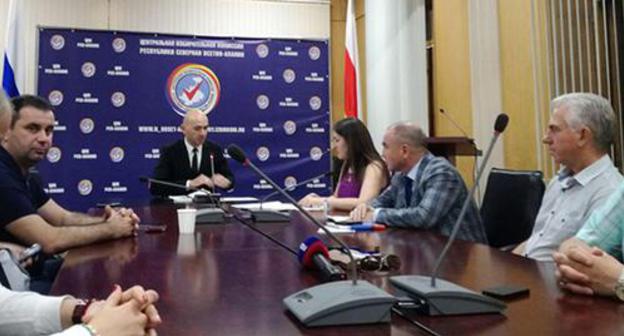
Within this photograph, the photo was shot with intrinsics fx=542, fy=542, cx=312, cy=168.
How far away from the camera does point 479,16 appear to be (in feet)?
13.7

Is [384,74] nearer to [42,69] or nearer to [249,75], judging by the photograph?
[249,75]

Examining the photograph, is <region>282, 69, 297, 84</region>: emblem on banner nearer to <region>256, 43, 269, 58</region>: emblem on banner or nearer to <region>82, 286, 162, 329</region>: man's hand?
<region>256, 43, 269, 58</region>: emblem on banner

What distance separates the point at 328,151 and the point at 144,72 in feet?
6.53

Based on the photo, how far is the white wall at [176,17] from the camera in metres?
5.10

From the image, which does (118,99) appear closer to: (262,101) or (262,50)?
(262,101)

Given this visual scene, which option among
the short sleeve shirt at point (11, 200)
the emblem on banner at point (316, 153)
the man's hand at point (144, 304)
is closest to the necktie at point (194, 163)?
the emblem on banner at point (316, 153)

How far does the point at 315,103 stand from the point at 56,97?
2.48 metres

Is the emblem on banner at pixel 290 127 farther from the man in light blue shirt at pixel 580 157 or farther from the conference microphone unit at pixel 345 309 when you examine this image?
the conference microphone unit at pixel 345 309

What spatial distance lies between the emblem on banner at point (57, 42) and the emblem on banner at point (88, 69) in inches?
10.1

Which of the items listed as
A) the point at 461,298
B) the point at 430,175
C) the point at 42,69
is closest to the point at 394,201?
the point at 430,175

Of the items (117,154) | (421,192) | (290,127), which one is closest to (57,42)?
(117,154)

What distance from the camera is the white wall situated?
510 centimetres

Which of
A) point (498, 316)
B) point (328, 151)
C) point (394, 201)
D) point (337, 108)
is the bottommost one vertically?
point (498, 316)

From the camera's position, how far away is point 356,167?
3.28m
